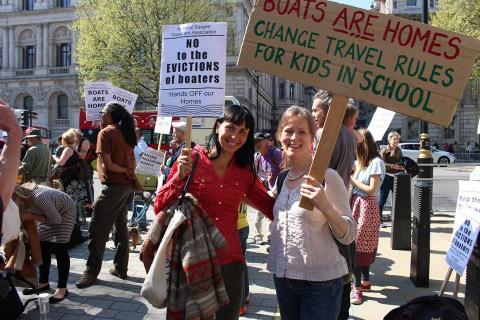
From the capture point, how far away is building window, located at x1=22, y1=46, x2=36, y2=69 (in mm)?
52362

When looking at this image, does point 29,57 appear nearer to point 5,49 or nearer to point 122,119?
point 5,49

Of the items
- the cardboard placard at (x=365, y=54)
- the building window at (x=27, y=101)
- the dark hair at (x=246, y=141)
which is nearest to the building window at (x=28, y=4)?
the building window at (x=27, y=101)

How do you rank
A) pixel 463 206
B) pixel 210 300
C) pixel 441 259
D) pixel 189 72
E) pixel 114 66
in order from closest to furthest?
pixel 210 300 < pixel 189 72 < pixel 463 206 < pixel 441 259 < pixel 114 66

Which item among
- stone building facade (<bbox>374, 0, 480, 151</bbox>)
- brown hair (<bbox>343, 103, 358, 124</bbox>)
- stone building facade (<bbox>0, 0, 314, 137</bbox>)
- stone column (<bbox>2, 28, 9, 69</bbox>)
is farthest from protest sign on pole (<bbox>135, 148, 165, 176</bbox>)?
stone column (<bbox>2, 28, 9, 69</bbox>)

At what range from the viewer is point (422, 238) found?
529cm

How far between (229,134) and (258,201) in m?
0.48

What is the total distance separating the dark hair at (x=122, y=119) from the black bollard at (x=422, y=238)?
3.49 meters

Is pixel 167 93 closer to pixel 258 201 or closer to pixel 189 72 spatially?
pixel 189 72

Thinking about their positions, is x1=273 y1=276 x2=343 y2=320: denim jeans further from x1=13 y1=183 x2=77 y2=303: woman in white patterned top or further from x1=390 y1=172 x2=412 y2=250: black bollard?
x1=390 y1=172 x2=412 y2=250: black bollard

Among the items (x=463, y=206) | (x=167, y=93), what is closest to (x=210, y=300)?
(x=167, y=93)

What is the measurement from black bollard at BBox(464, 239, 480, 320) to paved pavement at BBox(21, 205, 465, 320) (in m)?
1.01

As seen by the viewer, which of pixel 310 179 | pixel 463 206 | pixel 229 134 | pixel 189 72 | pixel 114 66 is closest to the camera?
pixel 310 179

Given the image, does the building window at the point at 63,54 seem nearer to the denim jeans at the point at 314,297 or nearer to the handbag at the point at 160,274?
the handbag at the point at 160,274

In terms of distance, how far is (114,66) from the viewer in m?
30.6
